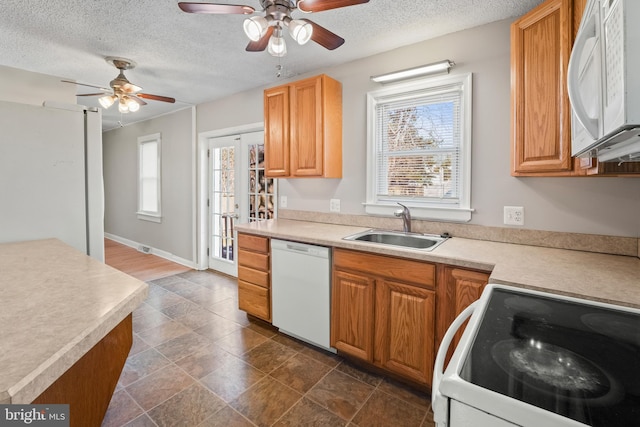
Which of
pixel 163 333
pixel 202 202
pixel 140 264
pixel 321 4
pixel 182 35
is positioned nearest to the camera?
pixel 321 4

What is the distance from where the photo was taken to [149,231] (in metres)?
5.50

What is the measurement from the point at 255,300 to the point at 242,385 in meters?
0.86

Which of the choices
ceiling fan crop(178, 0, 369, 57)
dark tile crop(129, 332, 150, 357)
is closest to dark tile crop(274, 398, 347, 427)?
dark tile crop(129, 332, 150, 357)

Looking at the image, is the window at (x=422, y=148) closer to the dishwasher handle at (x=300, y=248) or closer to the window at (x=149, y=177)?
the dishwasher handle at (x=300, y=248)

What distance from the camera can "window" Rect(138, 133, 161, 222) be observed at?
17.3 ft

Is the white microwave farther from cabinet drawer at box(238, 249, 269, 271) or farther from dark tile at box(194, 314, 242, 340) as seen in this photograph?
dark tile at box(194, 314, 242, 340)

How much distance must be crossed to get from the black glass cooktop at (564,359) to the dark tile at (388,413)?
1.08 meters

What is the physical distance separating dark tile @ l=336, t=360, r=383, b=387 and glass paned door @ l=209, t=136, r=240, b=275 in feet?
7.92

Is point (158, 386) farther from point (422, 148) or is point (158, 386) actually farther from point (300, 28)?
point (422, 148)

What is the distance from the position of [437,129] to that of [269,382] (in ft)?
7.43

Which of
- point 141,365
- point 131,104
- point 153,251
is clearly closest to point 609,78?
point 141,365

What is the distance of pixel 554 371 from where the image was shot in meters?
0.69

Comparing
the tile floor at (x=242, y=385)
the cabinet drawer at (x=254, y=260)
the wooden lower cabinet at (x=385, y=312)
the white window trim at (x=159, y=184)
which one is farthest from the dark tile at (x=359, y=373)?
the white window trim at (x=159, y=184)

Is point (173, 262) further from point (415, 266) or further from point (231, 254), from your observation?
point (415, 266)
